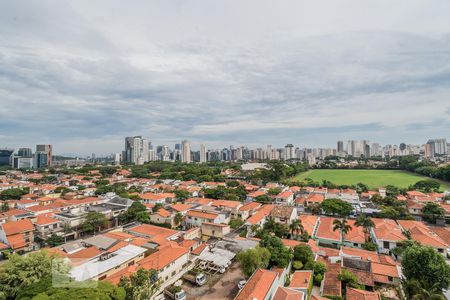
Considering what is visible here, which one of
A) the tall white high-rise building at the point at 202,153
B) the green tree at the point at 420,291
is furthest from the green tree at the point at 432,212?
the tall white high-rise building at the point at 202,153

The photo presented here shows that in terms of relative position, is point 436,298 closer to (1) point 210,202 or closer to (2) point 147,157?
(1) point 210,202

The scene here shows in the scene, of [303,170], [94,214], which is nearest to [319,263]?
[94,214]

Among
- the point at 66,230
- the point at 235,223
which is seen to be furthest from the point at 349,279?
the point at 66,230

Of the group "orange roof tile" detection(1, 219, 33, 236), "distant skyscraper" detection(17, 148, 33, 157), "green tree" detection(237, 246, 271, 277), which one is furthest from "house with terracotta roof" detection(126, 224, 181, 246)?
"distant skyscraper" detection(17, 148, 33, 157)

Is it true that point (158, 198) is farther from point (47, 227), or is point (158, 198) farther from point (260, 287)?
point (260, 287)

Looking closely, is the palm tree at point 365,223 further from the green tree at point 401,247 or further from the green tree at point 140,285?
the green tree at point 140,285

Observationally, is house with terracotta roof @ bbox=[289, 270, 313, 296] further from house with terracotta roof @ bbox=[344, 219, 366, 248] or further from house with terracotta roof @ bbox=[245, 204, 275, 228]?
house with terracotta roof @ bbox=[245, 204, 275, 228]
